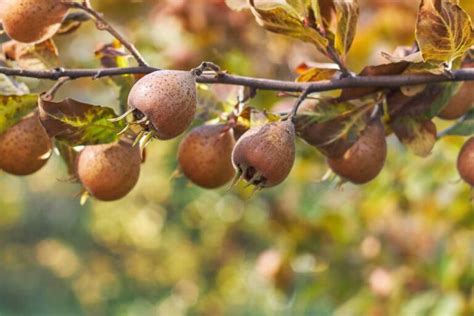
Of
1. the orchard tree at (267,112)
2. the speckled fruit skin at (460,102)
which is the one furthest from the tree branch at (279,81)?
the speckled fruit skin at (460,102)

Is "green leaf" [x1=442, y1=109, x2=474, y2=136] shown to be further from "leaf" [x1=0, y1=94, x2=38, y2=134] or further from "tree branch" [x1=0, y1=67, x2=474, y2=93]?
"leaf" [x1=0, y1=94, x2=38, y2=134]

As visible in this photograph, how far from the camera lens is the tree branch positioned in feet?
3.57

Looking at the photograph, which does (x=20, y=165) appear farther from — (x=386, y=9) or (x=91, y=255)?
(x=91, y=255)

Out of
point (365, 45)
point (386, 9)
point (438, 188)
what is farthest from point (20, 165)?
point (386, 9)

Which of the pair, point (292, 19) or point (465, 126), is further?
point (465, 126)

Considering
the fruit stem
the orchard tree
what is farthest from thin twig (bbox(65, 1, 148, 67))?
the fruit stem

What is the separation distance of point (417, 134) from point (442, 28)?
213 millimetres

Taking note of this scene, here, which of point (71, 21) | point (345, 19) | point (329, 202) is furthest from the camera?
point (329, 202)

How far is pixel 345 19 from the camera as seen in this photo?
1.19 m

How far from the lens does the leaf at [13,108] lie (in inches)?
46.6

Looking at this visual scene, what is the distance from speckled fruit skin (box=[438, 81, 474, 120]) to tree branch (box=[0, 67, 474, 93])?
0.38 ft

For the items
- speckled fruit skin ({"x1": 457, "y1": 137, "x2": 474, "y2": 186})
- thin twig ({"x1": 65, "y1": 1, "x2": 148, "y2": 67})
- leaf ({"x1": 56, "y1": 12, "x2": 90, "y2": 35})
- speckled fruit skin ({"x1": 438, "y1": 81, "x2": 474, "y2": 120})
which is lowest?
speckled fruit skin ({"x1": 457, "y1": 137, "x2": 474, "y2": 186})

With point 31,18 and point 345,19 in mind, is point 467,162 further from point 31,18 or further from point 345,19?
point 31,18

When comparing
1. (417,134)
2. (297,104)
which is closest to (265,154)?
(297,104)
